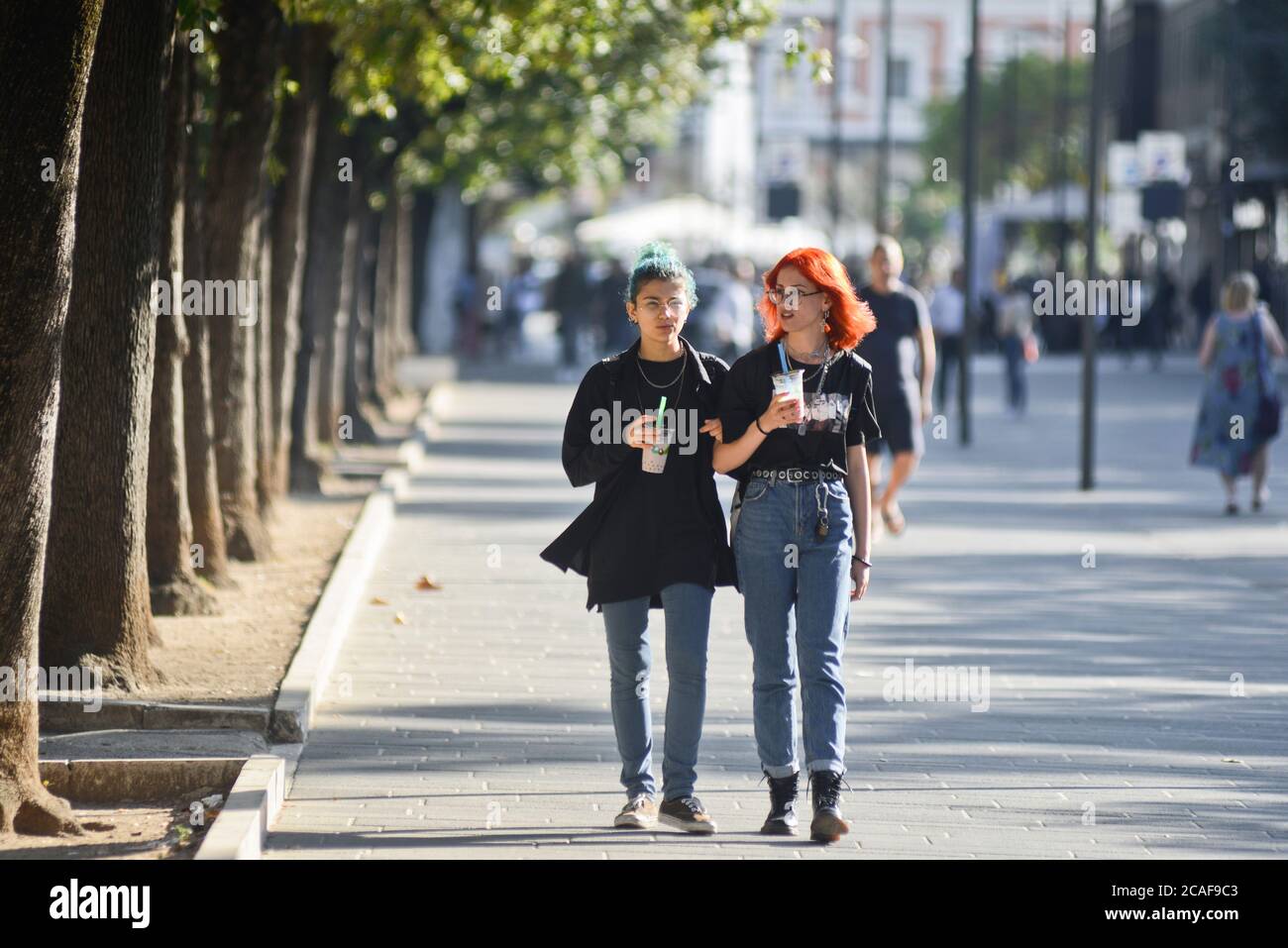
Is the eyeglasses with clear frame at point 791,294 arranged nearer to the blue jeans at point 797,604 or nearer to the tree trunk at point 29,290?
the blue jeans at point 797,604

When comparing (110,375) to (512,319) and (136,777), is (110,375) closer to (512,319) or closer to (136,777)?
(136,777)

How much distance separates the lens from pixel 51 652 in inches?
369

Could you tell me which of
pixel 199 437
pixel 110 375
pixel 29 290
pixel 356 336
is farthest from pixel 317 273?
pixel 29 290

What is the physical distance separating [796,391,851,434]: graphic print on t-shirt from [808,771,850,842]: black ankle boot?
1053 millimetres

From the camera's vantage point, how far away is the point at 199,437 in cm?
1271

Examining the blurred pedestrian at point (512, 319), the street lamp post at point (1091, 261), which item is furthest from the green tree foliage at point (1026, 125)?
the street lamp post at point (1091, 261)

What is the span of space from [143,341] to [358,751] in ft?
7.31

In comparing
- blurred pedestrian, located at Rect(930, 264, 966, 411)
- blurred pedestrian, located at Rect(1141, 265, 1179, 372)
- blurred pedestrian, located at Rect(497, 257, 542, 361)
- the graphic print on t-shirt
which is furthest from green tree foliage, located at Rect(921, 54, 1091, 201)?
the graphic print on t-shirt

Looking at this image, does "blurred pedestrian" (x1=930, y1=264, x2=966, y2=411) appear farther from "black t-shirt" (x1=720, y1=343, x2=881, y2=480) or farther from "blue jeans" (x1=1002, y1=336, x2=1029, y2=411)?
"black t-shirt" (x1=720, y1=343, x2=881, y2=480)

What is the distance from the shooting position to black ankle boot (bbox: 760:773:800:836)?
7320 millimetres

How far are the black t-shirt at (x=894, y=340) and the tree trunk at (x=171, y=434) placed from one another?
4826 mm
